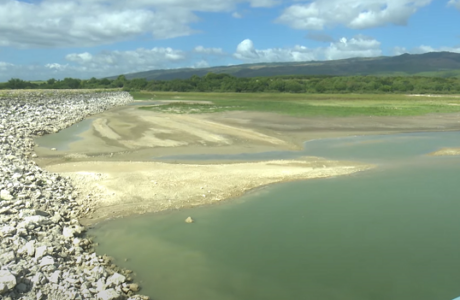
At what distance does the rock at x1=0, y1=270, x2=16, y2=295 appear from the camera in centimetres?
645

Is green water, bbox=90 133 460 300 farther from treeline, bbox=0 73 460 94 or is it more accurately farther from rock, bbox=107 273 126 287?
treeline, bbox=0 73 460 94

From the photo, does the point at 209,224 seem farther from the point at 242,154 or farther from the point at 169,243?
the point at 242,154

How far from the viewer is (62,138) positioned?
26.4m

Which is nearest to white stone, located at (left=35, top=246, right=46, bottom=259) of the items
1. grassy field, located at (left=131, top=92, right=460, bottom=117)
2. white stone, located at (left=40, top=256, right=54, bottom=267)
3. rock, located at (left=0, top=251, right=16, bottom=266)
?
white stone, located at (left=40, top=256, right=54, bottom=267)

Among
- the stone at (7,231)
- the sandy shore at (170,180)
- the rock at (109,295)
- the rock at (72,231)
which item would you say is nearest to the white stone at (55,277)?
the rock at (109,295)

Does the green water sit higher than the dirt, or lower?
lower

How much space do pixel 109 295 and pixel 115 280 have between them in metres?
0.52

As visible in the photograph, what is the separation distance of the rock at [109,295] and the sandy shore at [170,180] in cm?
423

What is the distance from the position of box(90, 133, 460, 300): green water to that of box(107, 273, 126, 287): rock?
1.58 feet

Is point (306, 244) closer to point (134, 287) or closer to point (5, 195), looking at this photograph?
point (134, 287)

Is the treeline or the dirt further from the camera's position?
the treeline

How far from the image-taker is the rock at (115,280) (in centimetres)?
742

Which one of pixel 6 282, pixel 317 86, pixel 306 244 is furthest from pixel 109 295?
pixel 317 86

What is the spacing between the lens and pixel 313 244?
32.3 ft
